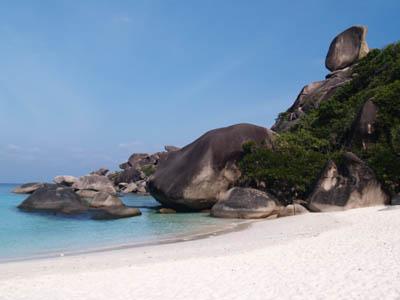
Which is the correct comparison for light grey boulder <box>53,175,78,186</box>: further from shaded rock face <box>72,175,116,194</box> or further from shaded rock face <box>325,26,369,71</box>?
shaded rock face <box>325,26,369,71</box>

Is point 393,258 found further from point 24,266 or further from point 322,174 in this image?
point 322,174

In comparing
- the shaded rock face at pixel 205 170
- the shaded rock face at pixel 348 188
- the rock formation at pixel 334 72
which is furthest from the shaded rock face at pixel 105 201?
the rock formation at pixel 334 72

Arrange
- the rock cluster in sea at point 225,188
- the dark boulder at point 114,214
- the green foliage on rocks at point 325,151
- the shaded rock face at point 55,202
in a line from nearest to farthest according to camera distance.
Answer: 1. the rock cluster in sea at point 225,188
2. the green foliage on rocks at point 325,151
3. the dark boulder at point 114,214
4. the shaded rock face at point 55,202

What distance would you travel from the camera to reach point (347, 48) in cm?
3534

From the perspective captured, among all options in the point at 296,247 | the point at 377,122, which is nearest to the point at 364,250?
the point at 296,247

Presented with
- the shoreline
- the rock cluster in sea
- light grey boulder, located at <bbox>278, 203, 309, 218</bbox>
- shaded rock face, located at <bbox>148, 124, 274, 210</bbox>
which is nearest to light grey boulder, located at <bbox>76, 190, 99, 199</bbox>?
the rock cluster in sea

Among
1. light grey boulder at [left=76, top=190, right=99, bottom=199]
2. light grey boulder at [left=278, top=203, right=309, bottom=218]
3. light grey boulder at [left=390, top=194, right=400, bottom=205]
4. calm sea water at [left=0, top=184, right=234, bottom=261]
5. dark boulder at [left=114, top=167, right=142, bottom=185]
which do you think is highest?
dark boulder at [left=114, top=167, right=142, bottom=185]

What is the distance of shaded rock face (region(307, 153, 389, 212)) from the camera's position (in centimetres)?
1380

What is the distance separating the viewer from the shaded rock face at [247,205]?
48.7 ft

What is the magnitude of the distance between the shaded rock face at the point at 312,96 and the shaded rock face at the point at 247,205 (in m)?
15.6

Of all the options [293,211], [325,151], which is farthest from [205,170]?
[325,151]

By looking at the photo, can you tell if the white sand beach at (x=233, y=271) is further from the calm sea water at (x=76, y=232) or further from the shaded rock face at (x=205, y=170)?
the shaded rock face at (x=205, y=170)

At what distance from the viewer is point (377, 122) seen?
16.5 meters

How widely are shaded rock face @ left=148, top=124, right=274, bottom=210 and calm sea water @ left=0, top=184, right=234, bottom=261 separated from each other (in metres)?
2.57
